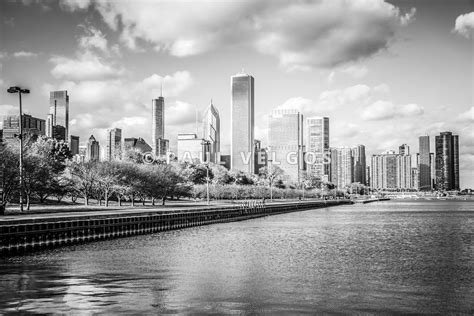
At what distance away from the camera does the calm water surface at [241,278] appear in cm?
2636

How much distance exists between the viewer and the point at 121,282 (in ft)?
106

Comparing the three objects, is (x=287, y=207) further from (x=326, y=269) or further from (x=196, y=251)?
(x=326, y=269)

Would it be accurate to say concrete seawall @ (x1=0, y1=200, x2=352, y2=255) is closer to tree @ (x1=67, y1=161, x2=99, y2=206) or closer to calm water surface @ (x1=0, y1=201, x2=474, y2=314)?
calm water surface @ (x1=0, y1=201, x2=474, y2=314)

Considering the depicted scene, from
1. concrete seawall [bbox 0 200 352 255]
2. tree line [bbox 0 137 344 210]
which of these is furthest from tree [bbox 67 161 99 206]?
concrete seawall [bbox 0 200 352 255]

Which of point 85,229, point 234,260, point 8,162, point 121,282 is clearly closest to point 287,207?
point 8,162

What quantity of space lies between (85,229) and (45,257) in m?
14.6

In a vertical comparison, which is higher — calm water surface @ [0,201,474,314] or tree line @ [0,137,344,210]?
tree line @ [0,137,344,210]

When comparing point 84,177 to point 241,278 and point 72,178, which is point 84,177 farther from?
point 241,278

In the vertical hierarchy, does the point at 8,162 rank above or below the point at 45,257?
above

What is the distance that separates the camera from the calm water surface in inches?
1038

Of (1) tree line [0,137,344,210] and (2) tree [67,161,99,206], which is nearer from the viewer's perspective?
(1) tree line [0,137,344,210]

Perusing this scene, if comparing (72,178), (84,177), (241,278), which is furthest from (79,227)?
(72,178)

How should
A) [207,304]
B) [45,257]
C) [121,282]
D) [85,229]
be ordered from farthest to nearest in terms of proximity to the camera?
1. [85,229]
2. [45,257]
3. [121,282]
4. [207,304]

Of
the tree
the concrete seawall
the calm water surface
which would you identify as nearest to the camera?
the calm water surface
